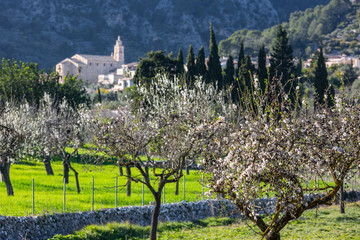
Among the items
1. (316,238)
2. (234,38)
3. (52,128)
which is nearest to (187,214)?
(316,238)

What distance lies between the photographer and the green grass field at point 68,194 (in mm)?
20372

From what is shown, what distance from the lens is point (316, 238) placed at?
17.8 meters

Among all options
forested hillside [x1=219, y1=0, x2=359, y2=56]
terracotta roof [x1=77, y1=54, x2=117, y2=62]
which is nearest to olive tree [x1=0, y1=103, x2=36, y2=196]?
forested hillside [x1=219, y1=0, x2=359, y2=56]

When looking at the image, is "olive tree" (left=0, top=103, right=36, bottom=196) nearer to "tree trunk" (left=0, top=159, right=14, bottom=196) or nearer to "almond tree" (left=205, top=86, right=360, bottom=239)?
"tree trunk" (left=0, top=159, right=14, bottom=196)

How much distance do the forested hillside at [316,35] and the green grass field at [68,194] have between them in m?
133

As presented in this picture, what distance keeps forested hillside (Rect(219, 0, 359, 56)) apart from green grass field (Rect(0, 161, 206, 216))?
437 feet

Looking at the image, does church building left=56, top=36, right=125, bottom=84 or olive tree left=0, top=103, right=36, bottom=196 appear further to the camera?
church building left=56, top=36, right=125, bottom=84

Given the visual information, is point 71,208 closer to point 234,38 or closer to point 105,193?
point 105,193

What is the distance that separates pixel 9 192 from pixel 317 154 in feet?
61.0

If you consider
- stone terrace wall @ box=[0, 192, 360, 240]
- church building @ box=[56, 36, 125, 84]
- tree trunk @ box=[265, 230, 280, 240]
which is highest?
church building @ box=[56, 36, 125, 84]

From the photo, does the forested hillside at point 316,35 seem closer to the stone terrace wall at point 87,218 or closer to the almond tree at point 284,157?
the stone terrace wall at point 87,218

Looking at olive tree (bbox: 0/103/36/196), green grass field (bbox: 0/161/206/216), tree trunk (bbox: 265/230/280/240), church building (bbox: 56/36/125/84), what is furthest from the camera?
church building (bbox: 56/36/125/84)

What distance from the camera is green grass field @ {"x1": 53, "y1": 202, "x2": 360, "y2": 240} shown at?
18359 millimetres

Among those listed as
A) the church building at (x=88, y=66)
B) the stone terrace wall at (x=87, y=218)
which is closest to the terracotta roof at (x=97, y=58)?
the church building at (x=88, y=66)
